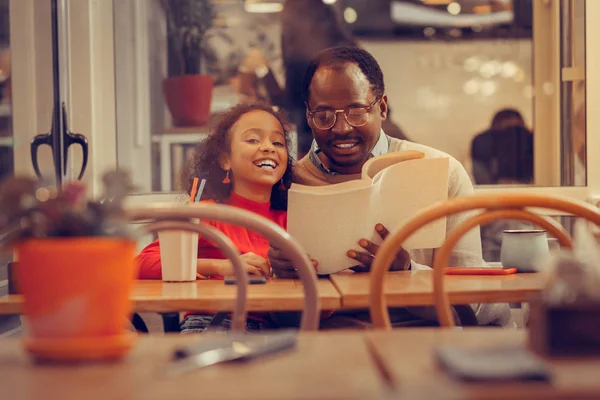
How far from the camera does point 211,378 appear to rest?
877 mm

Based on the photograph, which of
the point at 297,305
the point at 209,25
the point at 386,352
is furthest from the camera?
the point at 209,25

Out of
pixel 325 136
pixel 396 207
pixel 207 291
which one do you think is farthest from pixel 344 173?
pixel 207 291

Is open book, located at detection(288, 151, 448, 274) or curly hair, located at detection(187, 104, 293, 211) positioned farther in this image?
curly hair, located at detection(187, 104, 293, 211)

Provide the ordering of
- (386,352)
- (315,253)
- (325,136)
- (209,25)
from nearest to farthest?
1. (386,352)
2. (315,253)
3. (325,136)
4. (209,25)

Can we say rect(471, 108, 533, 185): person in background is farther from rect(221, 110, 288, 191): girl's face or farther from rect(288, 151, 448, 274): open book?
rect(288, 151, 448, 274): open book

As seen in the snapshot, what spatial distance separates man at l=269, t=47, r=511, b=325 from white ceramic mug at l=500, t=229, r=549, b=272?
0.28 m

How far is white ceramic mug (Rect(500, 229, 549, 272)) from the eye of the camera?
221 centimetres

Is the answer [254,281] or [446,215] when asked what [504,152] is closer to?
[254,281]

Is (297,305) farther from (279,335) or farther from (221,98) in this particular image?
(221,98)

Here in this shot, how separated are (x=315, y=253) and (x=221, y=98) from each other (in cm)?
187

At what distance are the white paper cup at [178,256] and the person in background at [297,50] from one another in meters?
1.62

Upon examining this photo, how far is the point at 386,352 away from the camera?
38.6 inches

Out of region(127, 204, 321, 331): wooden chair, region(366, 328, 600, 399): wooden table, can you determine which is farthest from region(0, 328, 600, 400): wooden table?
region(127, 204, 321, 331): wooden chair

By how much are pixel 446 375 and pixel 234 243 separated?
164cm
